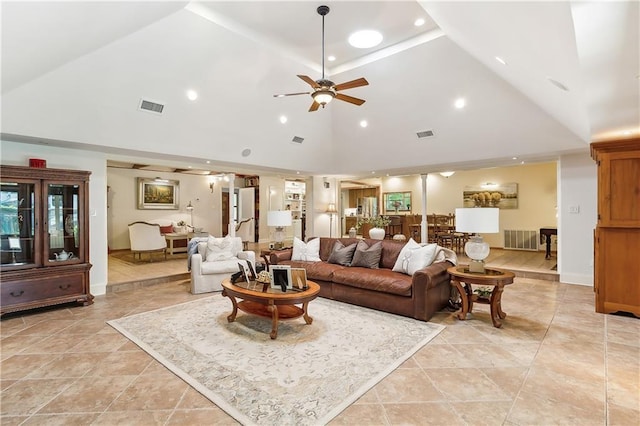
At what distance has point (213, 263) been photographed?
516 centimetres

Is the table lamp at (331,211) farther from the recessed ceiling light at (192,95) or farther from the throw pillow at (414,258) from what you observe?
the recessed ceiling light at (192,95)

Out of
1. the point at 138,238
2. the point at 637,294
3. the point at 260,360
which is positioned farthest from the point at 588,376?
the point at 138,238

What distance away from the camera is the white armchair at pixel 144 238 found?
7230mm

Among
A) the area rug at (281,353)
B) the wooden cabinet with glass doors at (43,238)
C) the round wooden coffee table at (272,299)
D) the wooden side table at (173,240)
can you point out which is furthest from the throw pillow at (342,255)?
the wooden side table at (173,240)

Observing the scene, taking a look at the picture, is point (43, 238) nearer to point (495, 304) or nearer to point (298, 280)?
point (298, 280)

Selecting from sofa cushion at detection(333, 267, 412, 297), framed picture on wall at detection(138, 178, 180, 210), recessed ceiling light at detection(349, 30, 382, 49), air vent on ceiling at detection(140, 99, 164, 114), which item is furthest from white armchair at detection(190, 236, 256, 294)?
framed picture on wall at detection(138, 178, 180, 210)

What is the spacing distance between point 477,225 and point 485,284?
0.64 metres

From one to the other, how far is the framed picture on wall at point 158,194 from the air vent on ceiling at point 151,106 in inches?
225

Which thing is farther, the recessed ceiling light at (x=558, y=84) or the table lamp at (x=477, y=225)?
the table lamp at (x=477, y=225)

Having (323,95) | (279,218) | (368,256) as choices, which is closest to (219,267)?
(279,218)

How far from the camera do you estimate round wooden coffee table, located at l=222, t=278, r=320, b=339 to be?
3112 mm

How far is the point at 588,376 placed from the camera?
2436mm

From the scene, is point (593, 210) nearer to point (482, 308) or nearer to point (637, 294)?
point (637, 294)

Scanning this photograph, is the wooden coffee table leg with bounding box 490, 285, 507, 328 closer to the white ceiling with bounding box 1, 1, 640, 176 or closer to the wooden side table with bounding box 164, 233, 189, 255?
the white ceiling with bounding box 1, 1, 640, 176
